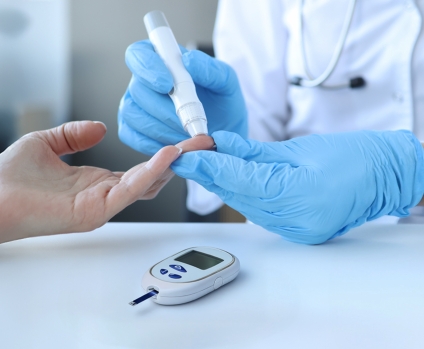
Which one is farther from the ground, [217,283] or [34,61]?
[34,61]

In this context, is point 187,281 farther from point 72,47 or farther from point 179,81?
point 72,47

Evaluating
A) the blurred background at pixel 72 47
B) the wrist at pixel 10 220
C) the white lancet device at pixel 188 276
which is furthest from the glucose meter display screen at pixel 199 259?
the blurred background at pixel 72 47

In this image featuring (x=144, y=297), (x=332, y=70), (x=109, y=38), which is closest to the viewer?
(x=144, y=297)

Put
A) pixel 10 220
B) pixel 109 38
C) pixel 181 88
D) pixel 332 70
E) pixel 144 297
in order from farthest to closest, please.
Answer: pixel 109 38, pixel 332 70, pixel 181 88, pixel 10 220, pixel 144 297

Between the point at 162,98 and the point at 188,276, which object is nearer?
the point at 188,276

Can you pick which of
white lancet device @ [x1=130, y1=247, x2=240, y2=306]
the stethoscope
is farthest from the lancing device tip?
the stethoscope

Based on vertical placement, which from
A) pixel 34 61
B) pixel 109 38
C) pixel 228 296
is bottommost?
pixel 228 296

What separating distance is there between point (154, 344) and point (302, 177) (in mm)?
303

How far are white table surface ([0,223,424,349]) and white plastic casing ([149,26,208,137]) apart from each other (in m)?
0.16

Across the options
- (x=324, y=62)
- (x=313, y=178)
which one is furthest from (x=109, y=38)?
(x=313, y=178)

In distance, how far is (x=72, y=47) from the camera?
2008mm

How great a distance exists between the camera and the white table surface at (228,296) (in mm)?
368

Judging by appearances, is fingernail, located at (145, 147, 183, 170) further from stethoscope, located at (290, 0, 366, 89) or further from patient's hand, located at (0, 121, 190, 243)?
stethoscope, located at (290, 0, 366, 89)

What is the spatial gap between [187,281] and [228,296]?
45 mm
